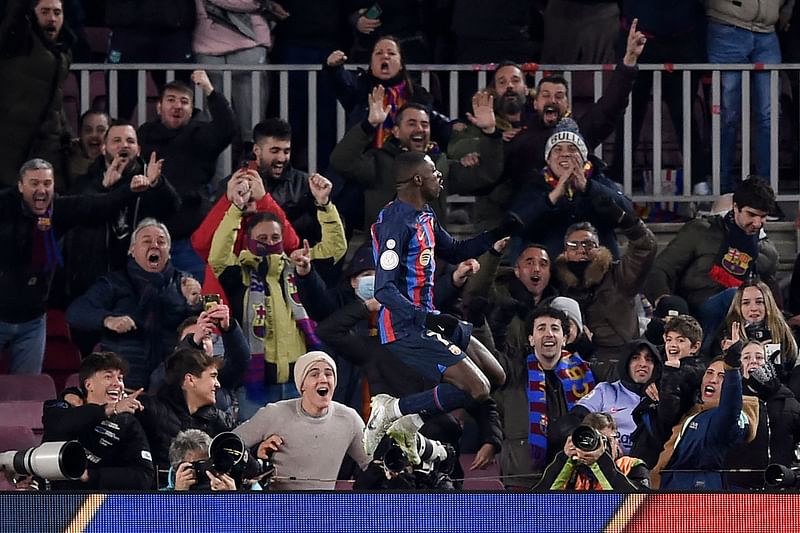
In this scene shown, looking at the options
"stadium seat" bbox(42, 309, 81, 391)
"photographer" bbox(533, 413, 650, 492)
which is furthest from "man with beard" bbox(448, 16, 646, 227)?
"photographer" bbox(533, 413, 650, 492)

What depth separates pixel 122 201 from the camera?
13.0 meters

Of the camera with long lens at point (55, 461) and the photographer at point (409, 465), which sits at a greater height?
the camera with long lens at point (55, 461)

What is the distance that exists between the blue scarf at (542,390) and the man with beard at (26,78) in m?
3.55

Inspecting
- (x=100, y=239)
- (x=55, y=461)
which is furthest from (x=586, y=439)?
(x=100, y=239)

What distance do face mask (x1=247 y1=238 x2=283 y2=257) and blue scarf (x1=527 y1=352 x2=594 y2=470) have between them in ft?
5.32

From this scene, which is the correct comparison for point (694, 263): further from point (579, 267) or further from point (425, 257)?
point (425, 257)

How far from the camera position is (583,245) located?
497 inches

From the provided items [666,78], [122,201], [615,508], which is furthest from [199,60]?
[615,508]

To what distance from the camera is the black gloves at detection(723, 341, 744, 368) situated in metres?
10.3

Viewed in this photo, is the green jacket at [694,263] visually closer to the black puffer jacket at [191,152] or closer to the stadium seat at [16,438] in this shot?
the black puffer jacket at [191,152]

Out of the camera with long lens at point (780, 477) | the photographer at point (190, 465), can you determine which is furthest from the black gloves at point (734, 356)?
the photographer at point (190, 465)

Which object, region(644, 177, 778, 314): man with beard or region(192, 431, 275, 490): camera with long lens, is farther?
region(644, 177, 778, 314): man with beard

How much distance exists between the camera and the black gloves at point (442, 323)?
11.4m

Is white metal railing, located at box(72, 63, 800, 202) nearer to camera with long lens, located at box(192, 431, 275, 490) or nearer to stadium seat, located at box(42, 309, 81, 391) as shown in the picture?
stadium seat, located at box(42, 309, 81, 391)
